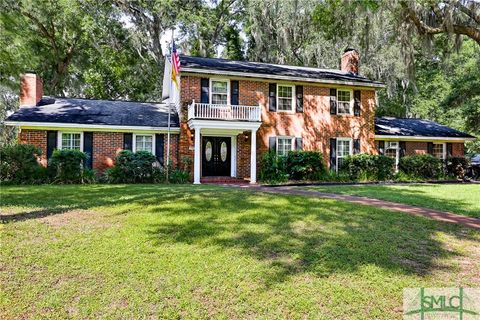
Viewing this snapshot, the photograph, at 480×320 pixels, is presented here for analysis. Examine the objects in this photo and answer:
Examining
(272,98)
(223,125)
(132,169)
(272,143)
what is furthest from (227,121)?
(132,169)

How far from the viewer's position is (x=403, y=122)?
23.3 meters

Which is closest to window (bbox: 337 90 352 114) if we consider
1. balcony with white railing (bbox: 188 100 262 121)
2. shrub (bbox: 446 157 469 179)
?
balcony with white railing (bbox: 188 100 262 121)

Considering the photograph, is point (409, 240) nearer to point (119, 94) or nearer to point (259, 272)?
point (259, 272)

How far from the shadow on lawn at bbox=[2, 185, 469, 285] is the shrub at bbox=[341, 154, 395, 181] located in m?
8.89

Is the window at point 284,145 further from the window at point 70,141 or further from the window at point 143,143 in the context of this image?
the window at point 70,141

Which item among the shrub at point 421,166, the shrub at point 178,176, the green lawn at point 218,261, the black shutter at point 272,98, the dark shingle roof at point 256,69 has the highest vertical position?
the dark shingle roof at point 256,69

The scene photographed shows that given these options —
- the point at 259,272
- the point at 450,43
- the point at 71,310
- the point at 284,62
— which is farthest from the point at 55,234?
the point at 284,62

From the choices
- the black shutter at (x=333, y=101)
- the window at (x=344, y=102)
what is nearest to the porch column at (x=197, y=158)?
the black shutter at (x=333, y=101)

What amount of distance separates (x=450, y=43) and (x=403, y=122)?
8.28 meters

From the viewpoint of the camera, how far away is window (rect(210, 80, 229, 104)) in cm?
1720

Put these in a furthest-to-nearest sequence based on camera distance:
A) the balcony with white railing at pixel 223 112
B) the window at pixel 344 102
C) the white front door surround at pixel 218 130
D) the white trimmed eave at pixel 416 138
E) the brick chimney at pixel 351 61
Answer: the brick chimney at pixel 351 61, the white trimmed eave at pixel 416 138, the window at pixel 344 102, the balcony with white railing at pixel 223 112, the white front door surround at pixel 218 130

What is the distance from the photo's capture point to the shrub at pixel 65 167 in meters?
13.6

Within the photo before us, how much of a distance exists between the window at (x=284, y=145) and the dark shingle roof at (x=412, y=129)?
17.6 feet

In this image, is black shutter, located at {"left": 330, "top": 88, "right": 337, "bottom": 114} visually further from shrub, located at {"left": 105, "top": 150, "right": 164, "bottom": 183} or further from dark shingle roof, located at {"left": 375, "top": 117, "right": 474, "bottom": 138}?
shrub, located at {"left": 105, "top": 150, "right": 164, "bottom": 183}
